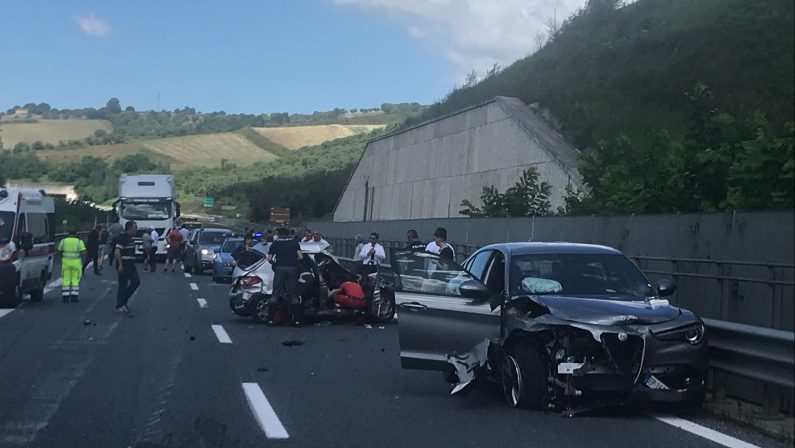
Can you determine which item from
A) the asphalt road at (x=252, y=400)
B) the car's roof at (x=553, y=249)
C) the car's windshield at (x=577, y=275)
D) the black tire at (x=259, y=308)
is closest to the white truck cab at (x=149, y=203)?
the black tire at (x=259, y=308)

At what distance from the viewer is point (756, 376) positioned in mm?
8898

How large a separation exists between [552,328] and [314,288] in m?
9.85

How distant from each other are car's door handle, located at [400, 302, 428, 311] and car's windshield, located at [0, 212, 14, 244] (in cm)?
1282

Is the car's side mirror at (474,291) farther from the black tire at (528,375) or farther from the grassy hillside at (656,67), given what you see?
the grassy hillside at (656,67)

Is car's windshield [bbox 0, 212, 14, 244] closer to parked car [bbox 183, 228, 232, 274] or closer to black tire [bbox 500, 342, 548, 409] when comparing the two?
black tire [bbox 500, 342, 548, 409]

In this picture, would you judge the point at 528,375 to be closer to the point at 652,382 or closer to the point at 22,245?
the point at 652,382

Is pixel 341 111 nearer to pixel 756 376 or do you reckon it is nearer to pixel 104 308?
pixel 104 308

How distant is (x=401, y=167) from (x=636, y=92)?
88.2ft

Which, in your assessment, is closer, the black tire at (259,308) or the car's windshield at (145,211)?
the black tire at (259,308)

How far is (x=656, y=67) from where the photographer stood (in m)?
24.6

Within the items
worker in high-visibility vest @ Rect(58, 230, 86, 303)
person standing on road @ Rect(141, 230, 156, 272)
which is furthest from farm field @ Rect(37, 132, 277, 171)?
worker in high-visibility vest @ Rect(58, 230, 86, 303)

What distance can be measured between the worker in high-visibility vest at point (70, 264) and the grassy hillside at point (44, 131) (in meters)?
113

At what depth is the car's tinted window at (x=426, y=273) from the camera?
10.8 meters

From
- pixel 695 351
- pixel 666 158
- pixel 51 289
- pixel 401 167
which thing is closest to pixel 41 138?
pixel 401 167
